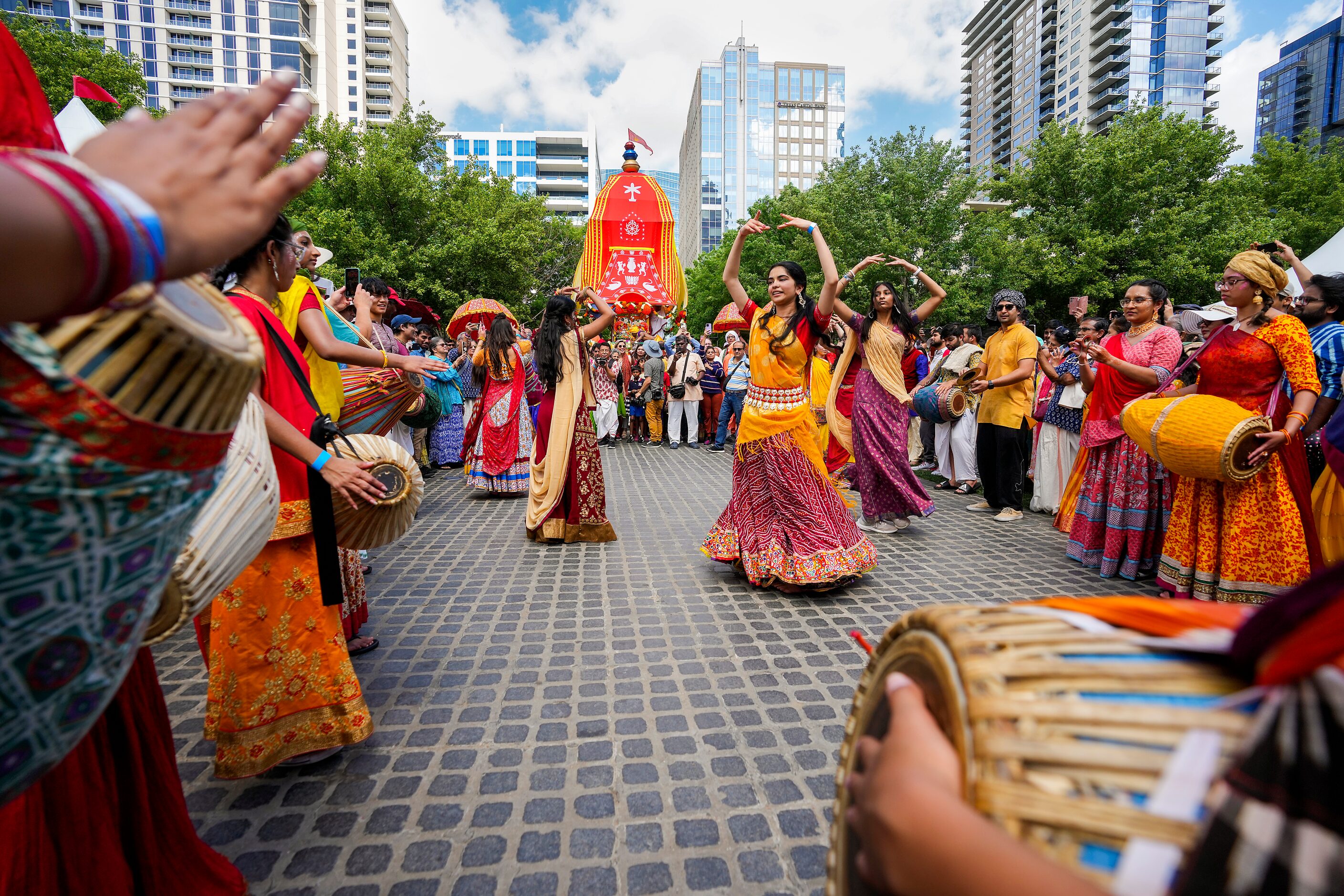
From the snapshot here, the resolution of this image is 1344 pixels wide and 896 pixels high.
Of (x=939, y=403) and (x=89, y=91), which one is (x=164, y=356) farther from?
(x=939, y=403)

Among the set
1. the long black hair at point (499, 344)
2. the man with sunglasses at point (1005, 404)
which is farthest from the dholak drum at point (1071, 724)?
the long black hair at point (499, 344)

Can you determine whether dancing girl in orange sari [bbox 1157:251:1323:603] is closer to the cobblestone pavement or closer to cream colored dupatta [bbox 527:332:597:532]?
the cobblestone pavement

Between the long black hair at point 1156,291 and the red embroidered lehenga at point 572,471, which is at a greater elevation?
the long black hair at point 1156,291

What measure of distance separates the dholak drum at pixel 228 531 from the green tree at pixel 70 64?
2144 centimetres

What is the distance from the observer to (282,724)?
233cm

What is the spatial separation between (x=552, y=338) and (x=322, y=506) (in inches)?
147

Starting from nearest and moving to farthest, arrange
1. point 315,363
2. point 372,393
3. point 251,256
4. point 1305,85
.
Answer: point 251,256 < point 315,363 < point 372,393 < point 1305,85

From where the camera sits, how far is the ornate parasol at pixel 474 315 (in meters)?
11.4

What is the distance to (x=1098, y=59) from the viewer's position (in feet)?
226

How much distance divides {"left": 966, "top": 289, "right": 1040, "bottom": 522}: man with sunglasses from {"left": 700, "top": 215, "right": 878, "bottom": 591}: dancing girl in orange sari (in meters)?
2.58

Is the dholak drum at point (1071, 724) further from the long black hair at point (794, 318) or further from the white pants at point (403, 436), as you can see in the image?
the white pants at point (403, 436)

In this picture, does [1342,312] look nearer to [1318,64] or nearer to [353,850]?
[353,850]

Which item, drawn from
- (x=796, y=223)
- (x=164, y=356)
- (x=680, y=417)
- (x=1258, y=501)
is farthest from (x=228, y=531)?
(x=680, y=417)

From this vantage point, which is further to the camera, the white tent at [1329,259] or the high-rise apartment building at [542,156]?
the high-rise apartment building at [542,156]
